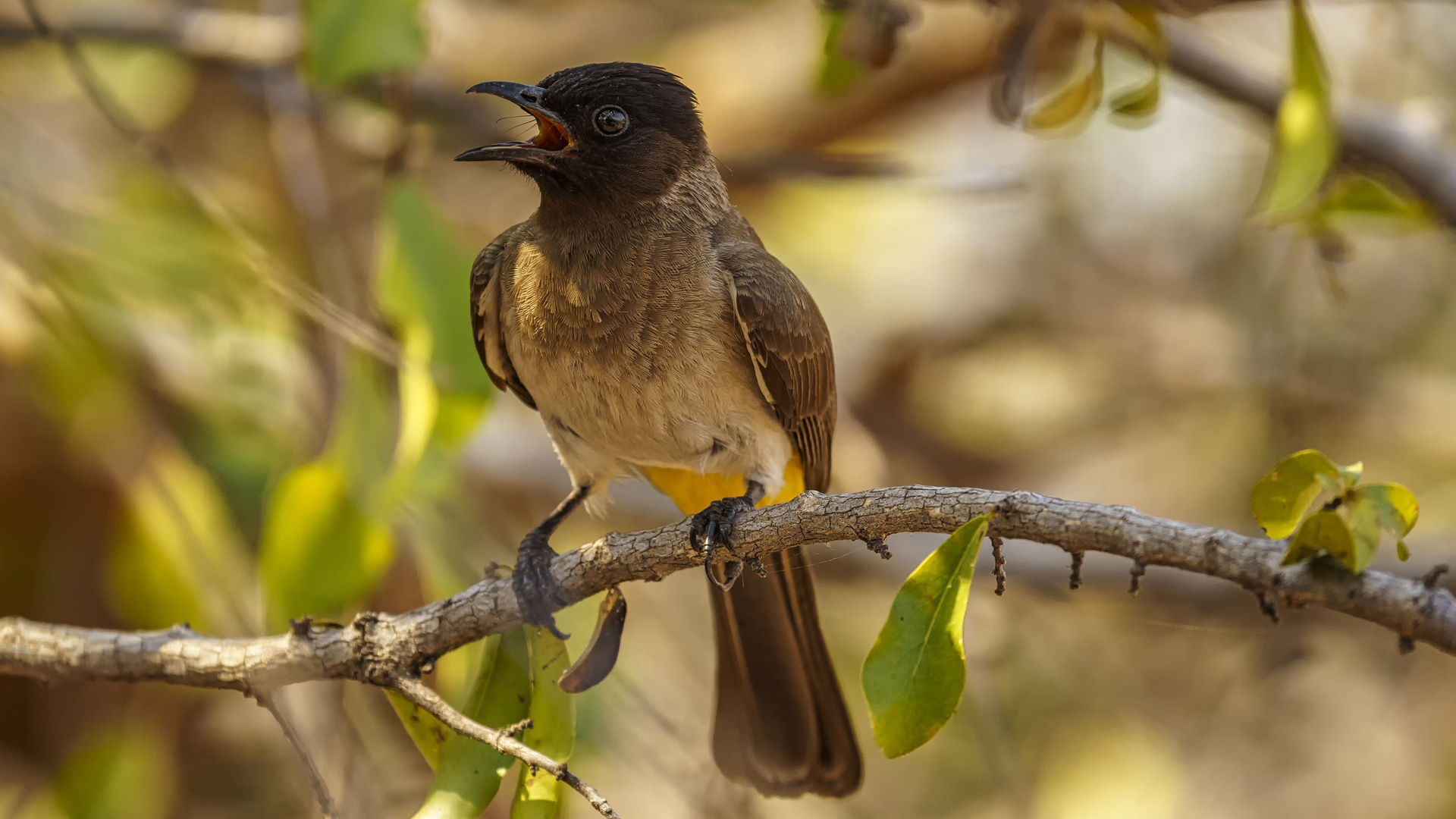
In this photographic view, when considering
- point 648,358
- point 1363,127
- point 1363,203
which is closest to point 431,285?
point 648,358

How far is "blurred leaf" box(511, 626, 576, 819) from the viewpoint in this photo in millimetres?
2133

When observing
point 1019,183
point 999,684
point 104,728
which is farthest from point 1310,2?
point 104,728

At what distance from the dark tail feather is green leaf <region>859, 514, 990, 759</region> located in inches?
50.0

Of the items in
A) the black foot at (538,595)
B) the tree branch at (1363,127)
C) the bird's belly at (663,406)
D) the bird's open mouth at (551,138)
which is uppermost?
the tree branch at (1363,127)

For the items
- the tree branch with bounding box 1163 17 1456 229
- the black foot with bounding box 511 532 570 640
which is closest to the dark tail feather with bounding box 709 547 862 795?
the black foot with bounding box 511 532 570 640

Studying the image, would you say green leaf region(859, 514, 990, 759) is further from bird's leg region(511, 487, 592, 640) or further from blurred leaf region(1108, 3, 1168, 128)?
blurred leaf region(1108, 3, 1168, 128)

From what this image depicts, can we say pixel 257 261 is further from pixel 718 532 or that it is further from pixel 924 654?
pixel 924 654

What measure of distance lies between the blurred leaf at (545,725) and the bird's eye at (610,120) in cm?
136

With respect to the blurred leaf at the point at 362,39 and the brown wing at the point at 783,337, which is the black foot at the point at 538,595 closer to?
the brown wing at the point at 783,337

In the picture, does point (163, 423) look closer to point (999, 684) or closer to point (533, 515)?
point (533, 515)

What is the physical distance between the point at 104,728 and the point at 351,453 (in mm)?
1716

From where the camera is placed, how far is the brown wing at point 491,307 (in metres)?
3.29

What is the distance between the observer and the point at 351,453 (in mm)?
3262

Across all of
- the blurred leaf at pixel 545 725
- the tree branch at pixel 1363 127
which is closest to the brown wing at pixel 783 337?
the blurred leaf at pixel 545 725
